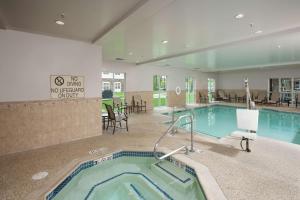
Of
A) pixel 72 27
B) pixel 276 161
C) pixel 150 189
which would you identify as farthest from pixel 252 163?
pixel 72 27

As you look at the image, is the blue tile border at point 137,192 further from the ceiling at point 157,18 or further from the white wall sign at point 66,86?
the ceiling at point 157,18

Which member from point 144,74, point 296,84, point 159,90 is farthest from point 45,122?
point 296,84

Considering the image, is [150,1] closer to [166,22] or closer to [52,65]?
[166,22]

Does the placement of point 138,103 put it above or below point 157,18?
below

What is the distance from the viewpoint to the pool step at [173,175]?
7.83 ft

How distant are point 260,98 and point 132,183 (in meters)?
12.7

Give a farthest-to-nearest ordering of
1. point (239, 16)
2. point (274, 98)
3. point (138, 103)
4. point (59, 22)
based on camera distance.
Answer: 1. point (274, 98)
2. point (138, 103)
3. point (59, 22)
4. point (239, 16)

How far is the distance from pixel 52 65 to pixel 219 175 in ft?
12.8

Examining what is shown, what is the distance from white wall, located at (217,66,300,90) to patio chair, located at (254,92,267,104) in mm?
514

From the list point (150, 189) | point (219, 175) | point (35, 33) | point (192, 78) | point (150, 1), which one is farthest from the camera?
point (192, 78)

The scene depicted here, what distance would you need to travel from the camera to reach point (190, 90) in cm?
1205

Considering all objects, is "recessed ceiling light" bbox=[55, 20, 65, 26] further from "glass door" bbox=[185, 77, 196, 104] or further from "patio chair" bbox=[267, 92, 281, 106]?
"patio chair" bbox=[267, 92, 281, 106]

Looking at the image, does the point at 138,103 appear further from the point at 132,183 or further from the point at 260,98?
the point at 260,98

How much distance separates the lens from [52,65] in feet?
11.9
